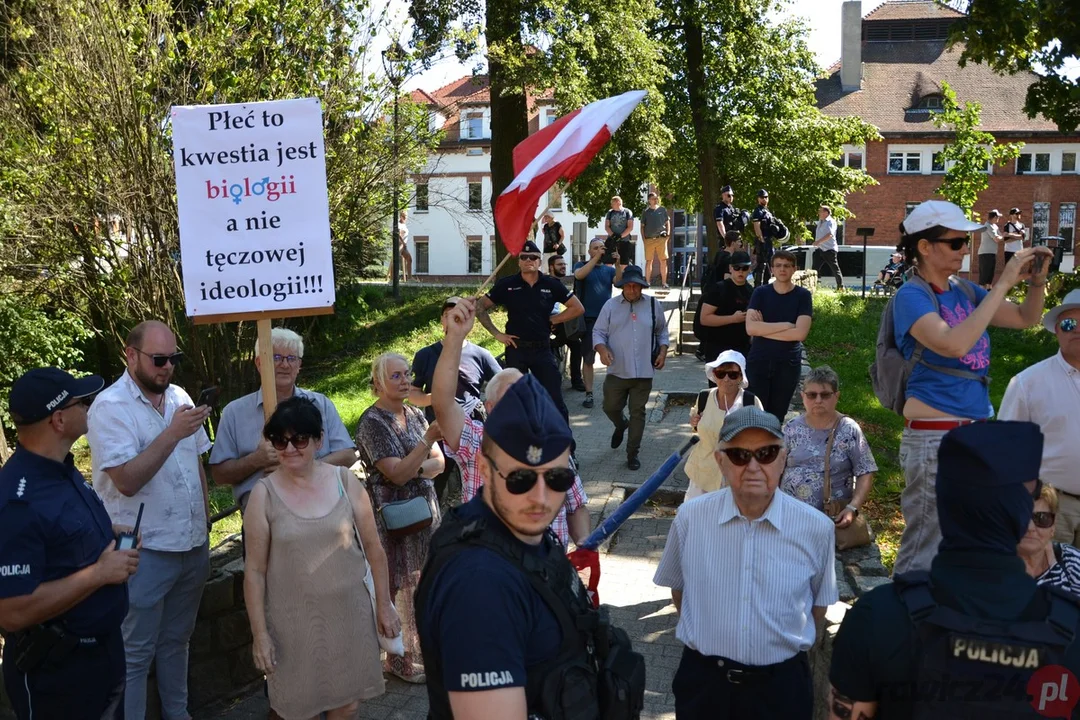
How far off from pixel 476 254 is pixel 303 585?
165 ft

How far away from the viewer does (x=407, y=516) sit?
5.77 meters

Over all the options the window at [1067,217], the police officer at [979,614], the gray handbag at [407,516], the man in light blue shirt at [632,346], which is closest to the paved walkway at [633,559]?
the man in light blue shirt at [632,346]

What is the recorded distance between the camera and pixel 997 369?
47.8ft

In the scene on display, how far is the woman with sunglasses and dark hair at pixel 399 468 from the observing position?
5785 millimetres

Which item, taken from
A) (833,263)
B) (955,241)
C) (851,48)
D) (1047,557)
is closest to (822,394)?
(955,241)

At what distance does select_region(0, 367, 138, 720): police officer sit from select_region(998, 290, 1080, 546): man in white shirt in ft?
14.1

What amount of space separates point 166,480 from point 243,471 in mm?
450

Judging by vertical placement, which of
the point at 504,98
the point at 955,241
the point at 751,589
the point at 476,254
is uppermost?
the point at 504,98

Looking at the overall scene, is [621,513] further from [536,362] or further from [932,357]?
[536,362]

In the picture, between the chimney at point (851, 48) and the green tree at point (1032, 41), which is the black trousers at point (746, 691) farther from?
the chimney at point (851, 48)

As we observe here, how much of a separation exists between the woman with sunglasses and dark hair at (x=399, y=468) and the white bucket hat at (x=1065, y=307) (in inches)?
134

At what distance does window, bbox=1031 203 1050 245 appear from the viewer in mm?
50906

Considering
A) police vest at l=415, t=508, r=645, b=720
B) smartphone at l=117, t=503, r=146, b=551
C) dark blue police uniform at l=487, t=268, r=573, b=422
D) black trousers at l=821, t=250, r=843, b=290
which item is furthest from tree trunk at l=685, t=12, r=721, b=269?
police vest at l=415, t=508, r=645, b=720

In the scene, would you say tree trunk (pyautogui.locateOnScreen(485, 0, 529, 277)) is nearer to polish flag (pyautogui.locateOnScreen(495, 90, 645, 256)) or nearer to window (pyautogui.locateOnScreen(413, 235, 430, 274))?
polish flag (pyautogui.locateOnScreen(495, 90, 645, 256))
